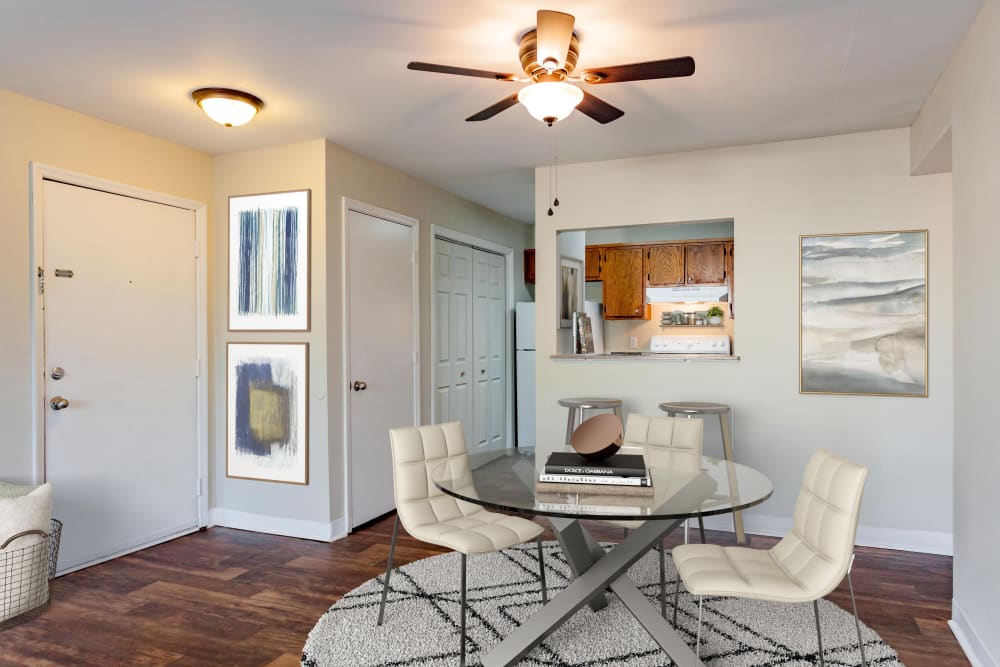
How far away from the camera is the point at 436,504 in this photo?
290 cm

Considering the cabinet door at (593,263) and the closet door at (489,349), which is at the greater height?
the cabinet door at (593,263)

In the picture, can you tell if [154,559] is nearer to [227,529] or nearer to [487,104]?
[227,529]

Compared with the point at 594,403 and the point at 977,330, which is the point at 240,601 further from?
the point at 977,330

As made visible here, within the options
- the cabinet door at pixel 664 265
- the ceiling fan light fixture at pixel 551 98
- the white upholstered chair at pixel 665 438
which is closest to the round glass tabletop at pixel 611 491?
the white upholstered chair at pixel 665 438


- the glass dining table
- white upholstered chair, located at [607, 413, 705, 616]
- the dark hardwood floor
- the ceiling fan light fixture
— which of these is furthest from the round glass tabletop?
the ceiling fan light fixture

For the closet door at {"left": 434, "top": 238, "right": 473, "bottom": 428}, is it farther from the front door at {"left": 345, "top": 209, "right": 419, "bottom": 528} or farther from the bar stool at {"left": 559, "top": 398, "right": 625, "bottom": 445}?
the bar stool at {"left": 559, "top": 398, "right": 625, "bottom": 445}

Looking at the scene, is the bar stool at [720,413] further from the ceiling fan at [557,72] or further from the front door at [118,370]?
the front door at [118,370]

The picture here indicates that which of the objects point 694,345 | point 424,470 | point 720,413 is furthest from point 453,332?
point 424,470

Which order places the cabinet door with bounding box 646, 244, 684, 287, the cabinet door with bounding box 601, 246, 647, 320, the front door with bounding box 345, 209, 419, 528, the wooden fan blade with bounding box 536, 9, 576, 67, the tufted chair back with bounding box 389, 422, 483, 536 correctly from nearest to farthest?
the wooden fan blade with bounding box 536, 9, 576, 67 → the tufted chair back with bounding box 389, 422, 483, 536 → the front door with bounding box 345, 209, 419, 528 → the cabinet door with bounding box 646, 244, 684, 287 → the cabinet door with bounding box 601, 246, 647, 320

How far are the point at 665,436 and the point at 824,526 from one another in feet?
3.22

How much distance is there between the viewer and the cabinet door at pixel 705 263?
6.24 meters

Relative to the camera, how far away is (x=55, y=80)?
3049 mm

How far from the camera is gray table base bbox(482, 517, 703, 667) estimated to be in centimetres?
232

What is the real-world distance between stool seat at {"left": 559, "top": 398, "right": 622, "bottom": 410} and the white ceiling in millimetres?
1589
